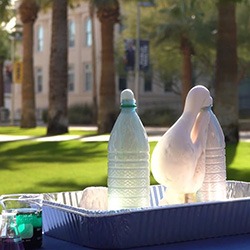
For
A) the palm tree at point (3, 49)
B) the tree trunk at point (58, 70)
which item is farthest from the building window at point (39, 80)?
the tree trunk at point (58, 70)

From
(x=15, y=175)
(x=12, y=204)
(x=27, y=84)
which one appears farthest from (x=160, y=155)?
(x=27, y=84)

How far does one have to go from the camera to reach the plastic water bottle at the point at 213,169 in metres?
4.08

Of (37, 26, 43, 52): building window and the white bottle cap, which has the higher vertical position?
(37, 26, 43, 52): building window

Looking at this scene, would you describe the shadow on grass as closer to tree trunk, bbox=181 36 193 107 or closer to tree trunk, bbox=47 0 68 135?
tree trunk, bbox=47 0 68 135

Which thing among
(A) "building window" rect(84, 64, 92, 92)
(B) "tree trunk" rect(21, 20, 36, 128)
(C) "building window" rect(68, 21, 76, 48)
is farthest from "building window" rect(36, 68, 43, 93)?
(B) "tree trunk" rect(21, 20, 36, 128)

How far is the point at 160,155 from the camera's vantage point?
3951mm

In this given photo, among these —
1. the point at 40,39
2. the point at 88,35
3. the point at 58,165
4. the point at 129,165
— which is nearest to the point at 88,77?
the point at 88,35

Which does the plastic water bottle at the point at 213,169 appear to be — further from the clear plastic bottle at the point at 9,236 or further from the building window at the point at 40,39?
the building window at the point at 40,39

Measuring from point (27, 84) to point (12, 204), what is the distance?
107 ft

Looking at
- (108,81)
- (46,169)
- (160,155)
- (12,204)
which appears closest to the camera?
(12,204)

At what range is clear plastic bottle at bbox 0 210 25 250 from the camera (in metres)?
3.07

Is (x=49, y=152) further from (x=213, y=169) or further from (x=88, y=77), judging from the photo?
(x=88, y=77)

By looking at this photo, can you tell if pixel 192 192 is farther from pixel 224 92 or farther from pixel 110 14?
pixel 110 14

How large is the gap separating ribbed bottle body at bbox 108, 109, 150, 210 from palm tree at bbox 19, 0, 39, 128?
32.3 meters
